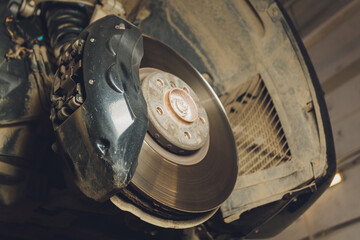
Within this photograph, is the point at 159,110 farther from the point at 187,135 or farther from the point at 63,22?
the point at 63,22

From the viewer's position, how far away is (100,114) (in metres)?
0.61

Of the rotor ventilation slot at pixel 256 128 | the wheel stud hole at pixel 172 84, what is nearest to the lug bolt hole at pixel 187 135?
the wheel stud hole at pixel 172 84

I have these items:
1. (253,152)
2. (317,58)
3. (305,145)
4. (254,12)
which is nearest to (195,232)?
(253,152)

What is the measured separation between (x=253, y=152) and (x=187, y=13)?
1.67 ft

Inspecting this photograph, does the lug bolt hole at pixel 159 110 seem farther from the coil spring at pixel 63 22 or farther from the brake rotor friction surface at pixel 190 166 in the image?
the coil spring at pixel 63 22

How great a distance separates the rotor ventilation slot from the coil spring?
54cm

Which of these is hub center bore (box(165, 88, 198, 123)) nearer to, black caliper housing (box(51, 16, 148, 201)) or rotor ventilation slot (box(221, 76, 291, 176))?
black caliper housing (box(51, 16, 148, 201))

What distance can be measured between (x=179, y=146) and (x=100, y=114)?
26cm

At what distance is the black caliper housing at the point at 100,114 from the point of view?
1.95 feet

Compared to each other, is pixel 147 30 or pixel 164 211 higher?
pixel 147 30

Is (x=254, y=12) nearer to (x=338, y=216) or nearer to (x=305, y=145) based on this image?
(x=305, y=145)

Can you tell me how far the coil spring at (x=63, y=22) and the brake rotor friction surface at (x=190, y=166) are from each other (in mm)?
235

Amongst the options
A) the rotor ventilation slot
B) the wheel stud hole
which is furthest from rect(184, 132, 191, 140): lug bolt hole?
the rotor ventilation slot

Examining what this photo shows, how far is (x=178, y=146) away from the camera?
0.82 m
